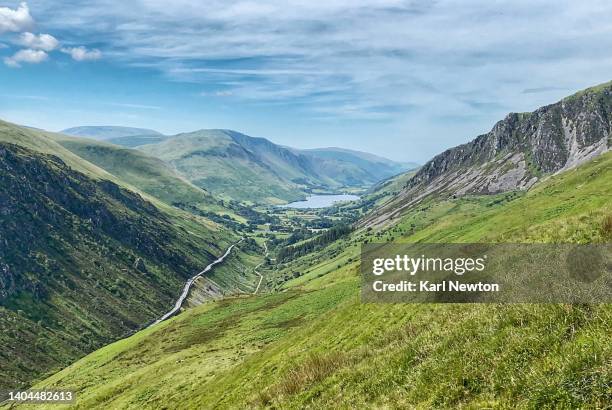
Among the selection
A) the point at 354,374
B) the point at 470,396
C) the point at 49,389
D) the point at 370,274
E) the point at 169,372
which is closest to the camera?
the point at 470,396

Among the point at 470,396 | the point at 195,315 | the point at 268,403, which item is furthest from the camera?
the point at 195,315

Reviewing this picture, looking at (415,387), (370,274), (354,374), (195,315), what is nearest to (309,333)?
(370,274)

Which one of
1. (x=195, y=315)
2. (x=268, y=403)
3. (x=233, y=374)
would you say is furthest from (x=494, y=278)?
(x=195, y=315)

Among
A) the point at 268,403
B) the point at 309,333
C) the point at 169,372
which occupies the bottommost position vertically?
the point at 169,372

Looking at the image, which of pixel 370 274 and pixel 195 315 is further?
pixel 195 315

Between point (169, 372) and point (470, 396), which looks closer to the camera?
point (470, 396)

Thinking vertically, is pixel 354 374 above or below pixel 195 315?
above

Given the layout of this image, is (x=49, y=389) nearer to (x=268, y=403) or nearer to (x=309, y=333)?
(x=309, y=333)

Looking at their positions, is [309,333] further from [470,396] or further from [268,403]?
[470,396]

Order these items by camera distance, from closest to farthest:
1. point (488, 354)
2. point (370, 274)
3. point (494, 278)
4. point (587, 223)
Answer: point (488, 354), point (494, 278), point (587, 223), point (370, 274)

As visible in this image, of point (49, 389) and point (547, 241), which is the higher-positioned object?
point (547, 241)
